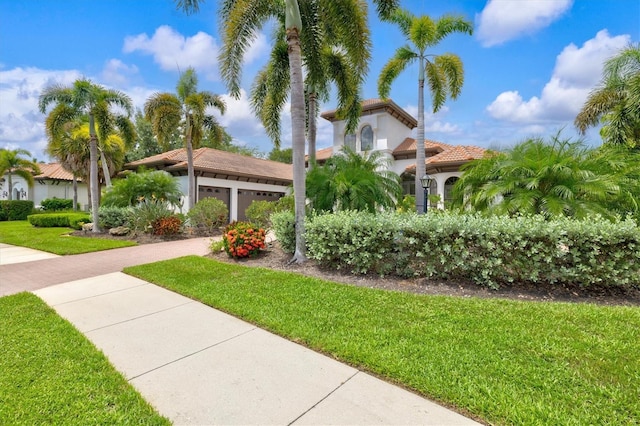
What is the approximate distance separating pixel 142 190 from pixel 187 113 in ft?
15.5

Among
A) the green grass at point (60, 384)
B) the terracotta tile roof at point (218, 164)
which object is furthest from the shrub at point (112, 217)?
the green grass at point (60, 384)

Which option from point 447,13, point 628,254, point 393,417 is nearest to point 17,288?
point 393,417

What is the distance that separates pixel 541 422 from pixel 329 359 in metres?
1.78

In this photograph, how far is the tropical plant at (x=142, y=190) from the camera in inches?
590

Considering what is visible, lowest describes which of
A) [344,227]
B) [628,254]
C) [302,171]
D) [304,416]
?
[304,416]

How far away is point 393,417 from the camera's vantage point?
7.58 feet

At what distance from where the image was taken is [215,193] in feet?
62.0

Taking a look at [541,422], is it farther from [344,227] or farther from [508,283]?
[344,227]

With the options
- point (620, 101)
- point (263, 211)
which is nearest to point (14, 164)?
point (263, 211)

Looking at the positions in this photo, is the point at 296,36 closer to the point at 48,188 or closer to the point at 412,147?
the point at 412,147

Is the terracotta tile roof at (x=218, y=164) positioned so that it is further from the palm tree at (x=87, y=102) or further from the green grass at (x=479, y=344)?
the green grass at (x=479, y=344)

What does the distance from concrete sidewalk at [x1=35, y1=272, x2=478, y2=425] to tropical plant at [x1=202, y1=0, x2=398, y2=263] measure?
11.8 ft

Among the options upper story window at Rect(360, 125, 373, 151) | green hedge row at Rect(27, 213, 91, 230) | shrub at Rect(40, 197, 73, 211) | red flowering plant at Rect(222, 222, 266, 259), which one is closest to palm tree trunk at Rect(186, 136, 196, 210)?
green hedge row at Rect(27, 213, 91, 230)

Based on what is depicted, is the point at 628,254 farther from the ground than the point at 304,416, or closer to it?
farther from the ground
